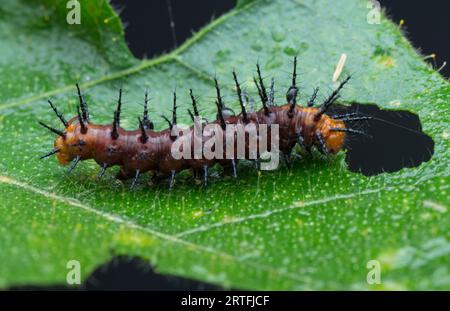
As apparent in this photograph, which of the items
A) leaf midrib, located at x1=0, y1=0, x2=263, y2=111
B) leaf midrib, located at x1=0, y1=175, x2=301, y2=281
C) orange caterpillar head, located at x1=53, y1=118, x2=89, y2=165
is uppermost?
leaf midrib, located at x1=0, y1=0, x2=263, y2=111

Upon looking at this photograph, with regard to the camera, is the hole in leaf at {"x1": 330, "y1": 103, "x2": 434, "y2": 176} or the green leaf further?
the hole in leaf at {"x1": 330, "y1": 103, "x2": 434, "y2": 176}

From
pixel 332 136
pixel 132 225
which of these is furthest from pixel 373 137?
pixel 132 225

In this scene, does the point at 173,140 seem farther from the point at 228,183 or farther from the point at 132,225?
the point at 132,225

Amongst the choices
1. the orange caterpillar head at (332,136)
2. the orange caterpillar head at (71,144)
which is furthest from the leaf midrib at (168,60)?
the orange caterpillar head at (332,136)

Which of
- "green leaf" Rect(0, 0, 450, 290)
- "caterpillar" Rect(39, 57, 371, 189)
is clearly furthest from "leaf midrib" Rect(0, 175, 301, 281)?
"caterpillar" Rect(39, 57, 371, 189)

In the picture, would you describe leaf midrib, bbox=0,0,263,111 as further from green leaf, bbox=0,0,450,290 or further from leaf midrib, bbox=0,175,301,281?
leaf midrib, bbox=0,175,301,281

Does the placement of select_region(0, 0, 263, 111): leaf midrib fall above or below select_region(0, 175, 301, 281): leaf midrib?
above

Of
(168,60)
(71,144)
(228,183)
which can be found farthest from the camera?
(168,60)

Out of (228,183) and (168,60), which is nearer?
(228,183)

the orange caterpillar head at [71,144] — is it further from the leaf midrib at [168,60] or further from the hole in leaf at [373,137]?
the hole in leaf at [373,137]
